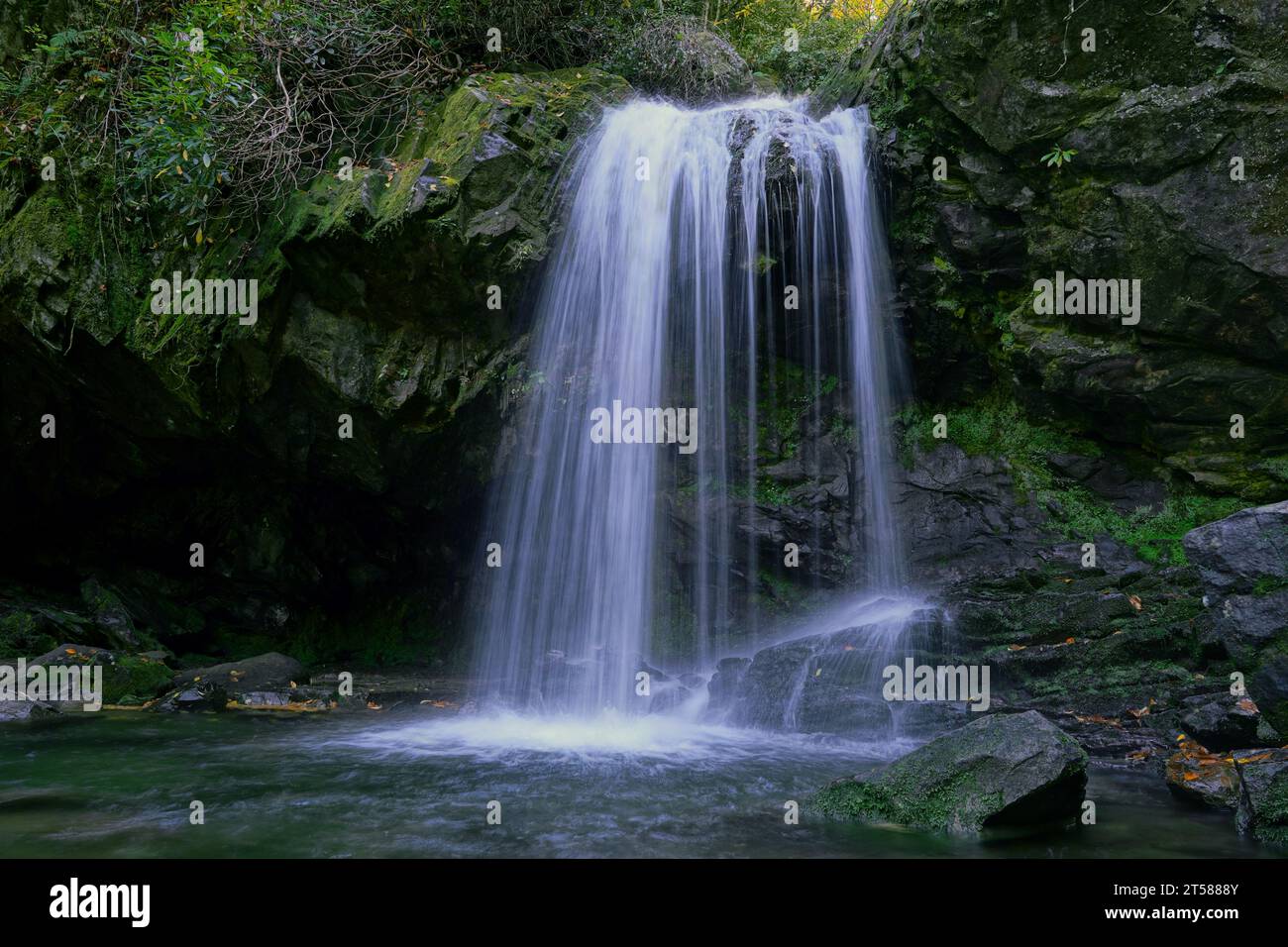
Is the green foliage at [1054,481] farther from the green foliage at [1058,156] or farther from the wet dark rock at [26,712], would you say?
the wet dark rock at [26,712]

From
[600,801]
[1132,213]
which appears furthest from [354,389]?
[1132,213]

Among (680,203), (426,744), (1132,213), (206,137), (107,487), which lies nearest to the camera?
(426,744)

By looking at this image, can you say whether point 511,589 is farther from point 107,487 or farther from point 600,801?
point 107,487

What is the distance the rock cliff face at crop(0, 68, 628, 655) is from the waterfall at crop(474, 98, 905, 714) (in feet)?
2.16

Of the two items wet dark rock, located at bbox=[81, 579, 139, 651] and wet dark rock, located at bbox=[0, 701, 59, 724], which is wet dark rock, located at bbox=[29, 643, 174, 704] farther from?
wet dark rock, located at bbox=[81, 579, 139, 651]

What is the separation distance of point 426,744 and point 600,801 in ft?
8.71

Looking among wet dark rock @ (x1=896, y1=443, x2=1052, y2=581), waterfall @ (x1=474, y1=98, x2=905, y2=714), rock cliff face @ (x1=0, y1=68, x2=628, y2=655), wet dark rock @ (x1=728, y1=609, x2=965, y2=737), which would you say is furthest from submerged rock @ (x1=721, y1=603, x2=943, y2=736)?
rock cliff face @ (x1=0, y1=68, x2=628, y2=655)

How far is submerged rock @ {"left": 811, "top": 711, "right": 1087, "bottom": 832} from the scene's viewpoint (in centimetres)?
510

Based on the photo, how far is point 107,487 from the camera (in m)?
13.2

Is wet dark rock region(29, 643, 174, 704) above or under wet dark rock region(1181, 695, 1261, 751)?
under

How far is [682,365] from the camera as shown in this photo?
1076 centimetres

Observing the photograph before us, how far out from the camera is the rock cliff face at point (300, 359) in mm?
10031

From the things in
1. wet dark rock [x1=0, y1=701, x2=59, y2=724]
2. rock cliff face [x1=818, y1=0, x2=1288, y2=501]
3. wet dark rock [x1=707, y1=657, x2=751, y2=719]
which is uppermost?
rock cliff face [x1=818, y1=0, x2=1288, y2=501]

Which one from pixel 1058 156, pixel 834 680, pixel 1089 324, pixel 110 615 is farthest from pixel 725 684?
pixel 110 615
